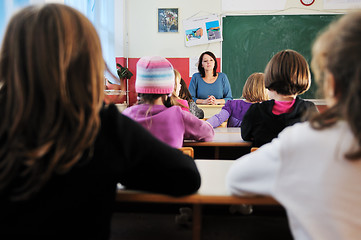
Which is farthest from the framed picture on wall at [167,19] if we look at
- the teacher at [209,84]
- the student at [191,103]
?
the student at [191,103]

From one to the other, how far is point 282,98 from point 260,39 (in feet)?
11.5

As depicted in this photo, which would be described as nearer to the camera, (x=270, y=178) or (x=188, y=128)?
(x=270, y=178)

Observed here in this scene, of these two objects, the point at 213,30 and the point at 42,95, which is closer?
the point at 42,95

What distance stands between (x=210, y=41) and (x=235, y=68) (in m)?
0.63

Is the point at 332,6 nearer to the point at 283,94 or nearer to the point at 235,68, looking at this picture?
the point at 235,68

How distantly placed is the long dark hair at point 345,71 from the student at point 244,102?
183 cm

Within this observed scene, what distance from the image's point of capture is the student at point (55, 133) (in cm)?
74

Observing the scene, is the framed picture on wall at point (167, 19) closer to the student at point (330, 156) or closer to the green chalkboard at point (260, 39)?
the green chalkboard at point (260, 39)

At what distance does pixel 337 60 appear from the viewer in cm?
74

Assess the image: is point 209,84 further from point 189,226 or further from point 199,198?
point 199,198

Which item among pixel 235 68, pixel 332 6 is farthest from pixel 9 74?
pixel 332 6

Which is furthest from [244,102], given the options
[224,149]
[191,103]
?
[191,103]

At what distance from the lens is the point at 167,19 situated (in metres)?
5.16

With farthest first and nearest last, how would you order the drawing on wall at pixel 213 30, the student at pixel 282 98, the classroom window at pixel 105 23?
the drawing on wall at pixel 213 30 < the classroom window at pixel 105 23 < the student at pixel 282 98
